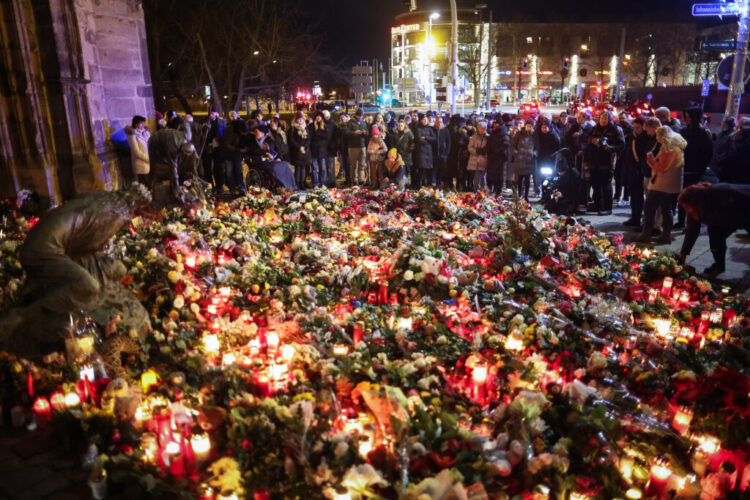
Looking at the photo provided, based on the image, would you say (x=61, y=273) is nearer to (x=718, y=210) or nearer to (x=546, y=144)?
(x=718, y=210)

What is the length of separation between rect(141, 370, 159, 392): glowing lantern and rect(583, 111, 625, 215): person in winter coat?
911 centimetres

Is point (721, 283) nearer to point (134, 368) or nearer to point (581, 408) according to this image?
point (581, 408)

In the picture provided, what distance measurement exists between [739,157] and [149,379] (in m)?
8.90

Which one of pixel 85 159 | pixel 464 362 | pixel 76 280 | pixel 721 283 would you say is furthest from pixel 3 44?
pixel 721 283

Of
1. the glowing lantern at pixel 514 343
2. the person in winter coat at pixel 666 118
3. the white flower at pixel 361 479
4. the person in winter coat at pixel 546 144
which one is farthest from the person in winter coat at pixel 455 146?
the white flower at pixel 361 479

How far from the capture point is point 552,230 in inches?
311

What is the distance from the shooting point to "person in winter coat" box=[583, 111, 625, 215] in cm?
1068

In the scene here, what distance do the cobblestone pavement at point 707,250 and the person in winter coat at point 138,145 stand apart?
8.32 m

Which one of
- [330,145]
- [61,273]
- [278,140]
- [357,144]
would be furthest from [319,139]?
[61,273]

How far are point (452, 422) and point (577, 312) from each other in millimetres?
2466

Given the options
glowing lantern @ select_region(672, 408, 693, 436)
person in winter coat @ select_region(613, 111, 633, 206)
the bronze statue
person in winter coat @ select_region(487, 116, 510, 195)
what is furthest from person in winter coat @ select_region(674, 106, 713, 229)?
the bronze statue

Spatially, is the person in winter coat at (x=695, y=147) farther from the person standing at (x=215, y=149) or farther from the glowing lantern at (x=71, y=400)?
the person standing at (x=215, y=149)

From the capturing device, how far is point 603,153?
10.7m

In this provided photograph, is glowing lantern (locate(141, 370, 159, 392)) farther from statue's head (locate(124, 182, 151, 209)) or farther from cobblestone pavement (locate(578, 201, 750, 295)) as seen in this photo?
cobblestone pavement (locate(578, 201, 750, 295))
